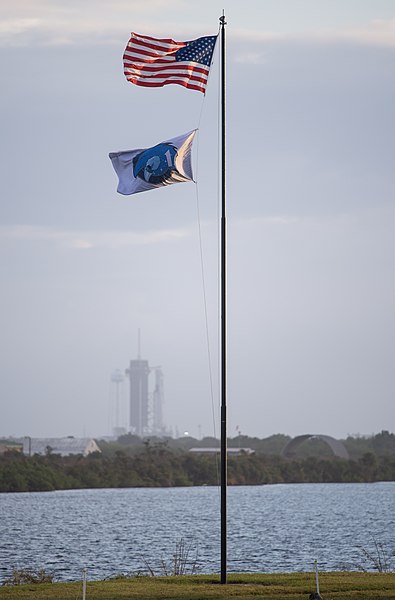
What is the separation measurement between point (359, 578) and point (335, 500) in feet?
254

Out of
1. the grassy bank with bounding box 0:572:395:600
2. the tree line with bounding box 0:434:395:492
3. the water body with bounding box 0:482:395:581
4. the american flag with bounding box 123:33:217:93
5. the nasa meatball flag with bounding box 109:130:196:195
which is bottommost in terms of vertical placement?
the grassy bank with bounding box 0:572:395:600

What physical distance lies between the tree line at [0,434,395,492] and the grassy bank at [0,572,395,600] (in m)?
84.9

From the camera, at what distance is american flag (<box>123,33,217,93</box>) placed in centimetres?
2769

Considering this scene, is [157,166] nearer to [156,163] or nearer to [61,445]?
[156,163]

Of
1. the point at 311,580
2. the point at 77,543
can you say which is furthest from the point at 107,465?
the point at 311,580

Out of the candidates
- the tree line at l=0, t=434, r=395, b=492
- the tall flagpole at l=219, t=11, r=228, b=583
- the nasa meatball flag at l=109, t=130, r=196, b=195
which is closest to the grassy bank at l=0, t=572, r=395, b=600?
the tall flagpole at l=219, t=11, r=228, b=583

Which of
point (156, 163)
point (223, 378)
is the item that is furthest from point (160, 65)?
point (223, 378)

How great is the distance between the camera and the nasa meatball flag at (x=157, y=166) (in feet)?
90.0

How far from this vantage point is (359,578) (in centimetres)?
2775

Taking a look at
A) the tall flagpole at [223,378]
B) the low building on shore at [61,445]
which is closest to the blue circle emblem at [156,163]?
the tall flagpole at [223,378]

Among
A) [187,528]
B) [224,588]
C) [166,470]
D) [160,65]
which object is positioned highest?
[160,65]

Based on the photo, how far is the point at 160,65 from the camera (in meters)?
27.7

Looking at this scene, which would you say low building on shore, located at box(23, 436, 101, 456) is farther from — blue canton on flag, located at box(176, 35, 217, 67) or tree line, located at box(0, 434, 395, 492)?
blue canton on flag, located at box(176, 35, 217, 67)

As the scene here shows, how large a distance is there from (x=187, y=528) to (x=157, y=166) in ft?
139
